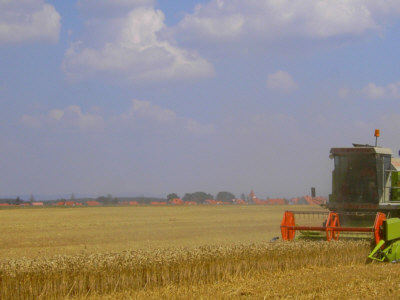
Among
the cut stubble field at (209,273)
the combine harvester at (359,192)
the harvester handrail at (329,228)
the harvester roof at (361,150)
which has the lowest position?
the cut stubble field at (209,273)

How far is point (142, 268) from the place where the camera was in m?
9.14

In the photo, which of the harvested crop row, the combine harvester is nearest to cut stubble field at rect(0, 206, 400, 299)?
the harvested crop row

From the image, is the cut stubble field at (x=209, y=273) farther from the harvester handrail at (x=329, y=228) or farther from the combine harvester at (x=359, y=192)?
the combine harvester at (x=359, y=192)

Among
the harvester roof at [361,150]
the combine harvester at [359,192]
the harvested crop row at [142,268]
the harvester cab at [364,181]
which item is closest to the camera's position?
the harvested crop row at [142,268]

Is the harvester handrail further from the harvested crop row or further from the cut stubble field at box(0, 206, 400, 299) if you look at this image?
the harvested crop row

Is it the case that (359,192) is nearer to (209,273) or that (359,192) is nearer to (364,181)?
(364,181)

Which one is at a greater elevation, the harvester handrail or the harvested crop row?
the harvester handrail

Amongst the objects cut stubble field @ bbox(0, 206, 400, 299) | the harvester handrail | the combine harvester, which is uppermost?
the combine harvester

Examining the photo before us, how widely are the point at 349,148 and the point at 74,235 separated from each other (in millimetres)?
11689

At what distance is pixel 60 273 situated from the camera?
8383 millimetres

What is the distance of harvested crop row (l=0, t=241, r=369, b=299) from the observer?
814 centimetres

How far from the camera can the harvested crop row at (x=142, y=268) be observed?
814 cm

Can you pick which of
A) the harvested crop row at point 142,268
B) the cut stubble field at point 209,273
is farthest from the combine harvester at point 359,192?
the harvested crop row at point 142,268

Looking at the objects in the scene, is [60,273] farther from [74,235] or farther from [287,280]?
[74,235]
